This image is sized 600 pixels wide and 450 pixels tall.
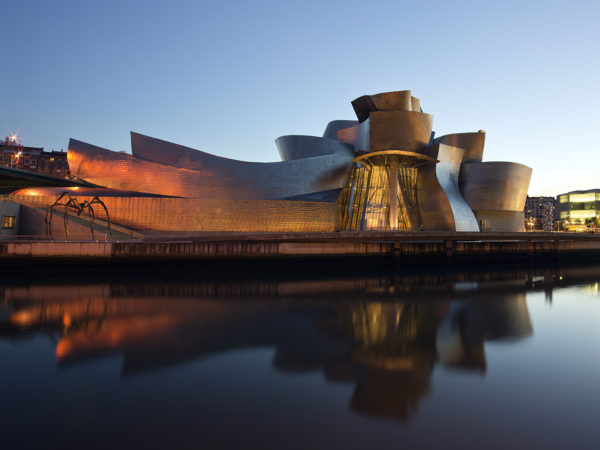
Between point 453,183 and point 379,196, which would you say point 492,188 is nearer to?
point 453,183

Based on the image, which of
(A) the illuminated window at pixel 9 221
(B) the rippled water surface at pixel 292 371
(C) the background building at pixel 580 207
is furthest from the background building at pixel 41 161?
(C) the background building at pixel 580 207

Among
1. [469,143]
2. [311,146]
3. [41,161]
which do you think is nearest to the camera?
[311,146]

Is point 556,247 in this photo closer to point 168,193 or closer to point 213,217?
point 213,217

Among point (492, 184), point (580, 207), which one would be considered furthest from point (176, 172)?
point (580, 207)

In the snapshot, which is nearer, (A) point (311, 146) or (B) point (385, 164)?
(B) point (385, 164)

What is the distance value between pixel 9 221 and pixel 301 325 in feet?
54.3

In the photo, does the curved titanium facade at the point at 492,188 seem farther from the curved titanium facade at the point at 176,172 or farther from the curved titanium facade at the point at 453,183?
the curved titanium facade at the point at 176,172

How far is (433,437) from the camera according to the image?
3.39 m

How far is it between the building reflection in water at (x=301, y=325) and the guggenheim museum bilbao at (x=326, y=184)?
25.5 ft

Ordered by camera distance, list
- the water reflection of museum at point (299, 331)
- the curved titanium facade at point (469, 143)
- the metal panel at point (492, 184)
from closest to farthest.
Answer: the water reflection of museum at point (299, 331) → the metal panel at point (492, 184) → the curved titanium facade at point (469, 143)

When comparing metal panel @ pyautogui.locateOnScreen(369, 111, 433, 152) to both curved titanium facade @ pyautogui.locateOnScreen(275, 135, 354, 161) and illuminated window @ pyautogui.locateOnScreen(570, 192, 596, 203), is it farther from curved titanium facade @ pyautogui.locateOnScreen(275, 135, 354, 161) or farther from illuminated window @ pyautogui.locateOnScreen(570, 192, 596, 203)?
illuminated window @ pyautogui.locateOnScreen(570, 192, 596, 203)

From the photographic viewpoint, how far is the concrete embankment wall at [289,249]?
525 inches

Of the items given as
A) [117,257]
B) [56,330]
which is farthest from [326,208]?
[56,330]

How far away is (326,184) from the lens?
22672mm
